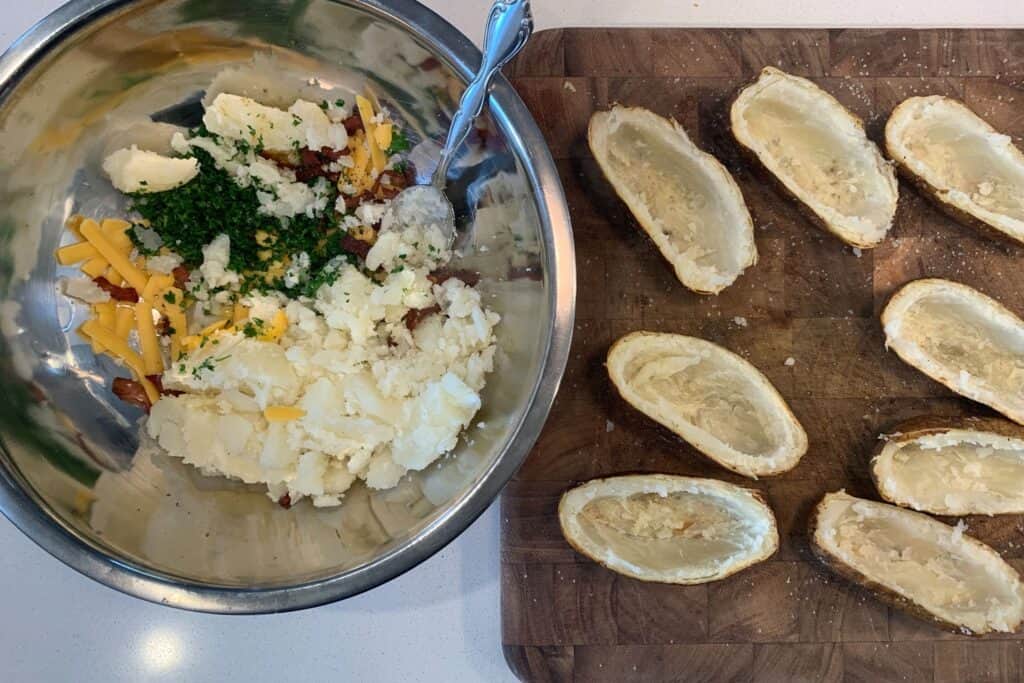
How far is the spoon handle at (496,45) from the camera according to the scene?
1337 millimetres

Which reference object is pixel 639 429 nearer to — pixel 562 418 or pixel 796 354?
pixel 562 418

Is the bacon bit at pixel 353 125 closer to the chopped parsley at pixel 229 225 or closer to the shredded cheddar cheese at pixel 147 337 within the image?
the chopped parsley at pixel 229 225

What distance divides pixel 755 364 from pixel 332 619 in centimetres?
116

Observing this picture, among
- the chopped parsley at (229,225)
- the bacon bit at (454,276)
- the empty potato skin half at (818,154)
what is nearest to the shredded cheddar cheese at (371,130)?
the chopped parsley at (229,225)

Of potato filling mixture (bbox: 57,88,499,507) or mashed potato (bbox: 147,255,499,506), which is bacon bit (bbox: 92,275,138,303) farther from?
mashed potato (bbox: 147,255,499,506)

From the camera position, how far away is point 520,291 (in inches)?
62.0

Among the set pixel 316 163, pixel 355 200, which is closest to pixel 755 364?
pixel 355 200

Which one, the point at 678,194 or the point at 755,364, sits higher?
the point at 678,194

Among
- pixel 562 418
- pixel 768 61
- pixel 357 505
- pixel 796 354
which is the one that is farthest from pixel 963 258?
pixel 357 505

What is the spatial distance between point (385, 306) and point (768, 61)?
1.04 m

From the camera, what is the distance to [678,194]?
178cm

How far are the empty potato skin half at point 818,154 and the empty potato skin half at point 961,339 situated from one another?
7.1 inches

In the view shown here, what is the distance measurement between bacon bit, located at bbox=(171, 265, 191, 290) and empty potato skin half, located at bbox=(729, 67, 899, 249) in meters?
1.24

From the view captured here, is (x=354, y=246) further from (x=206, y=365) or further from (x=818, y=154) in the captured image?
(x=818, y=154)
